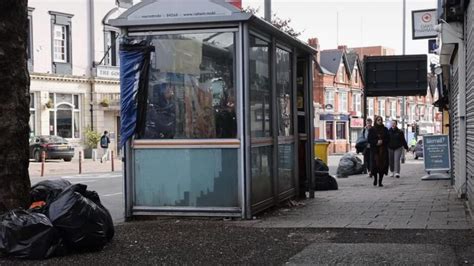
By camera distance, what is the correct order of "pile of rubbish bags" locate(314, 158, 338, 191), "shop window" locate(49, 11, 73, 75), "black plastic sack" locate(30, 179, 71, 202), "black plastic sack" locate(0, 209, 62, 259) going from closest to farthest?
"black plastic sack" locate(0, 209, 62, 259), "black plastic sack" locate(30, 179, 71, 202), "pile of rubbish bags" locate(314, 158, 338, 191), "shop window" locate(49, 11, 73, 75)

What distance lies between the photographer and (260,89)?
31.4 feet

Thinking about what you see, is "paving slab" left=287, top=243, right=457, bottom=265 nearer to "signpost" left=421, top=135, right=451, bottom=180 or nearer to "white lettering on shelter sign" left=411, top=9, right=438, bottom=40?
"signpost" left=421, top=135, right=451, bottom=180

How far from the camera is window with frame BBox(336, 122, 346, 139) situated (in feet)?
208

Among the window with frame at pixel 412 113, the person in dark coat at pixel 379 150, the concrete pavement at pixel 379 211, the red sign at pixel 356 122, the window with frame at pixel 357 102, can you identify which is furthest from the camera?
the window with frame at pixel 412 113

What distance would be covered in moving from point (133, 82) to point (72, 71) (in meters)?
28.4

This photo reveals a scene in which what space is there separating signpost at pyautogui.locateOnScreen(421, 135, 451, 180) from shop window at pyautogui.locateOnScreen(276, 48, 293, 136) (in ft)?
26.2

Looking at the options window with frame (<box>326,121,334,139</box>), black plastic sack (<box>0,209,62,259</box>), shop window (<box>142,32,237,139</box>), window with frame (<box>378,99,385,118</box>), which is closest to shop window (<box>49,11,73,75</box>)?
shop window (<box>142,32,237,139</box>)

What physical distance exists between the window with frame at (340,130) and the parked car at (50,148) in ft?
120

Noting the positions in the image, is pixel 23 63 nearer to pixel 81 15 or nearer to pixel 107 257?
pixel 107 257

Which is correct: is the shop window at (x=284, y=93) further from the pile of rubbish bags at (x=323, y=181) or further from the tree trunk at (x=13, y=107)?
the tree trunk at (x=13, y=107)

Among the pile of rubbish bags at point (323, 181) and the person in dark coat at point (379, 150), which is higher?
the person in dark coat at point (379, 150)

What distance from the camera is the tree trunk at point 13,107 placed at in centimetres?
716

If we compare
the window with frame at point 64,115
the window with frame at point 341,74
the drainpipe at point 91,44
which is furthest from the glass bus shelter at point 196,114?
the window with frame at point 341,74

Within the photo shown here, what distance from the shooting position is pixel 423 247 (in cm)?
662
